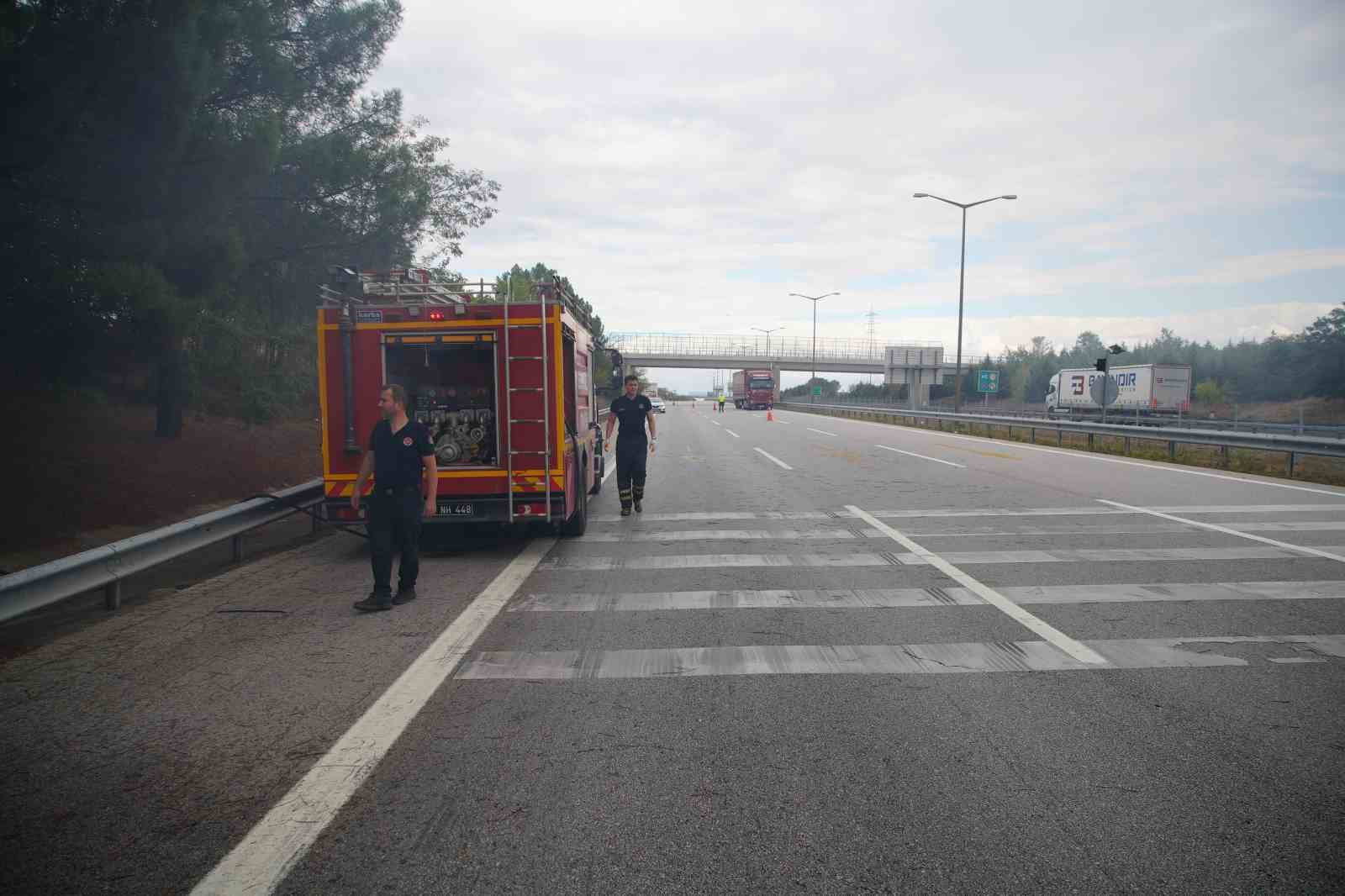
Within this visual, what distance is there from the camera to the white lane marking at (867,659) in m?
4.99

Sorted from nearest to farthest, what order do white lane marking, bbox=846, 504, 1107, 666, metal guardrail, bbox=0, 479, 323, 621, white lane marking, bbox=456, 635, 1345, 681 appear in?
white lane marking, bbox=456, 635, 1345, 681
white lane marking, bbox=846, 504, 1107, 666
metal guardrail, bbox=0, 479, 323, 621

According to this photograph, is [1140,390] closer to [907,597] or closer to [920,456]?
[920,456]

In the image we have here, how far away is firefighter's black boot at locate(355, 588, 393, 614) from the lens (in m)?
6.53

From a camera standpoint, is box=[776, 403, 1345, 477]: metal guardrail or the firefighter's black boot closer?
the firefighter's black boot

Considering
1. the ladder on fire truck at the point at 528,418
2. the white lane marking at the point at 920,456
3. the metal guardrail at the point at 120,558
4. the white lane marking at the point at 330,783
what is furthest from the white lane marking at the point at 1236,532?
the metal guardrail at the point at 120,558

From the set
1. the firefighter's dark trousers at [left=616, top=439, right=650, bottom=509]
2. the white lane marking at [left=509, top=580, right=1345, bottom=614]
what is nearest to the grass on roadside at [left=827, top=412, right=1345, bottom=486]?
the white lane marking at [left=509, top=580, right=1345, bottom=614]

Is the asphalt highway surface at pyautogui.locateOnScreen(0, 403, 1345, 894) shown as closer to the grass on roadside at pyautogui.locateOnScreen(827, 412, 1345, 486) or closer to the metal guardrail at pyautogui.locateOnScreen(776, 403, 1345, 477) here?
the metal guardrail at pyautogui.locateOnScreen(776, 403, 1345, 477)

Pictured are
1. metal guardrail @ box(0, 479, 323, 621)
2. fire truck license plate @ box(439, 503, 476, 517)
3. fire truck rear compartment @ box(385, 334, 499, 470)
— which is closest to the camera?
metal guardrail @ box(0, 479, 323, 621)

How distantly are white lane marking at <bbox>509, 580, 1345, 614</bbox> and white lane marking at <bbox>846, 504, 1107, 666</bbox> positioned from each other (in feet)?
0.38

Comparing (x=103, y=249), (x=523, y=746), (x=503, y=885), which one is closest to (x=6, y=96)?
(x=103, y=249)

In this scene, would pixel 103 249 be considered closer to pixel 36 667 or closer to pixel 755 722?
pixel 36 667

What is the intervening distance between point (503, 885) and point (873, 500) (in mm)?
10359

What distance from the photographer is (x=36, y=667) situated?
5387mm

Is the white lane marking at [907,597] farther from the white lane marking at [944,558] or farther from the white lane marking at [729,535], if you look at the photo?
the white lane marking at [729,535]
